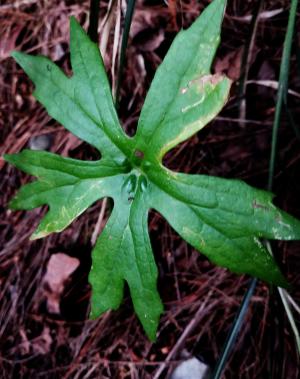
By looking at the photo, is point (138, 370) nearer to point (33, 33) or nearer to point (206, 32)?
point (206, 32)

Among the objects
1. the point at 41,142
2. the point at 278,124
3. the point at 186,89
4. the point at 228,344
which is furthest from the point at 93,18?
the point at 228,344

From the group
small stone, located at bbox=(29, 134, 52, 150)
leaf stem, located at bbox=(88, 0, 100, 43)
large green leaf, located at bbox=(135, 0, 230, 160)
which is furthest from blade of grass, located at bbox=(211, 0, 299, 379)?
small stone, located at bbox=(29, 134, 52, 150)

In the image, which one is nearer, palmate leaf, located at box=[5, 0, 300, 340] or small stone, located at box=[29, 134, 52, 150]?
palmate leaf, located at box=[5, 0, 300, 340]

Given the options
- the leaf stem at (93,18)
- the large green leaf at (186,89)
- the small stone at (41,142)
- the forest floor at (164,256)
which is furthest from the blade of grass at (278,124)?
the small stone at (41,142)

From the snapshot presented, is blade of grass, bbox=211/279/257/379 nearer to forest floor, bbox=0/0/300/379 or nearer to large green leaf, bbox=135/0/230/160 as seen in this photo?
forest floor, bbox=0/0/300/379

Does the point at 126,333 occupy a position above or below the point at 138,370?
above

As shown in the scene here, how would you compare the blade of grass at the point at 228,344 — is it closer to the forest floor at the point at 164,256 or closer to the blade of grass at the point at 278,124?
the blade of grass at the point at 278,124

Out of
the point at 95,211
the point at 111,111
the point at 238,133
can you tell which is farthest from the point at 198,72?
the point at 95,211
